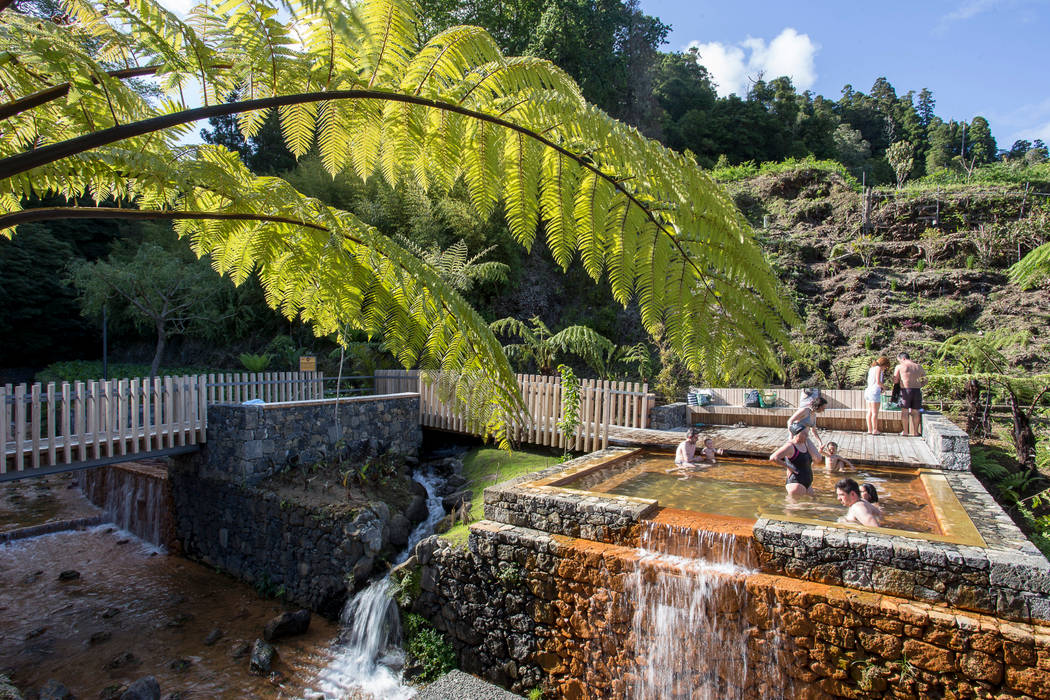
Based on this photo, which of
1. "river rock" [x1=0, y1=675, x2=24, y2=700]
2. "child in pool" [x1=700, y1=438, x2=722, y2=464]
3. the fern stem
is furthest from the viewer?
"child in pool" [x1=700, y1=438, x2=722, y2=464]

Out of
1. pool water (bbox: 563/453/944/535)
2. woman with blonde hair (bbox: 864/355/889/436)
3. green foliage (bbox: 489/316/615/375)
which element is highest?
green foliage (bbox: 489/316/615/375)

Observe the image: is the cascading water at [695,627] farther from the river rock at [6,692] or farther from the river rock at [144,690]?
the river rock at [6,692]

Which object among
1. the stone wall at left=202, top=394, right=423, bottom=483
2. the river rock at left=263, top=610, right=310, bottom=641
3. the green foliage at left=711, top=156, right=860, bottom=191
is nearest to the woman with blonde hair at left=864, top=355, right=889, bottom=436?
the stone wall at left=202, top=394, right=423, bottom=483

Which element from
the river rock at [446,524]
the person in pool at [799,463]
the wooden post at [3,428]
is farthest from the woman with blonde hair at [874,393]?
the wooden post at [3,428]

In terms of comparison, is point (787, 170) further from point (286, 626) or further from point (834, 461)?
point (286, 626)

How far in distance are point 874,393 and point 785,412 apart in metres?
1.78

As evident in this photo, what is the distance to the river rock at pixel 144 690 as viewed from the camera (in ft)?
18.4

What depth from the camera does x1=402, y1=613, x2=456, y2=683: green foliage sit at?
6.01 metres

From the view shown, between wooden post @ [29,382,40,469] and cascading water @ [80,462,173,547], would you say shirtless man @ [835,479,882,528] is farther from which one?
cascading water @ [80,462,173,547]

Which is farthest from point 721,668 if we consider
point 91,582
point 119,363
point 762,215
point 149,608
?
point 119,363

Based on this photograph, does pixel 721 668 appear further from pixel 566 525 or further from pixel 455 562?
pixel 455 562

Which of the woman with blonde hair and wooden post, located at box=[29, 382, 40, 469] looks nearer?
wooden post, located at box=[29, 382, 40, 469]

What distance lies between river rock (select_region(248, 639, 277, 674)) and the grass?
9.61 feet

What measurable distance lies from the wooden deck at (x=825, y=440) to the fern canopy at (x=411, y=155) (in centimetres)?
635
